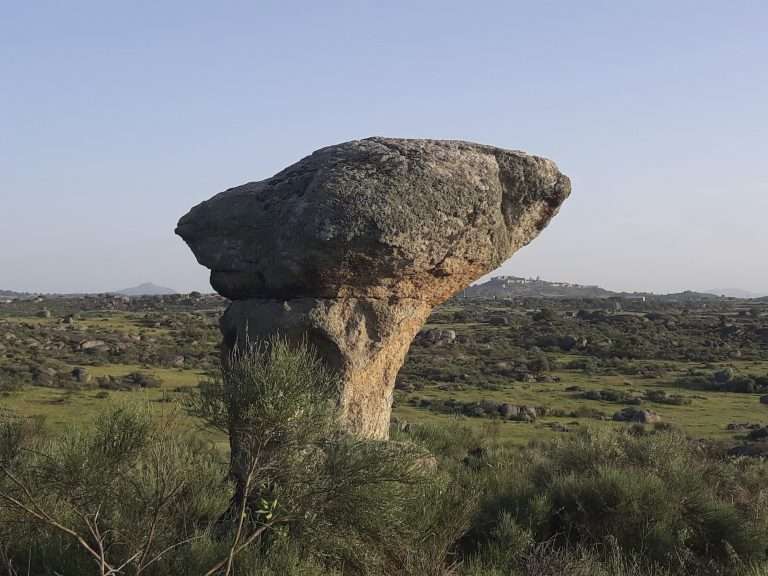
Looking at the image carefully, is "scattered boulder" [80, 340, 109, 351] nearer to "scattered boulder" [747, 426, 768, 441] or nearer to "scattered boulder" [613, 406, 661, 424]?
"scattered boulder" [613, 406, 661, 424]

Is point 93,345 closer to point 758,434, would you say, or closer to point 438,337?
point 438,337

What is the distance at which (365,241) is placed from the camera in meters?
7.28

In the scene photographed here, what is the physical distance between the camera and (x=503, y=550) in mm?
7805

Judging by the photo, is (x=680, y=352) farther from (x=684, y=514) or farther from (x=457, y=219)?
(x=457, y=219)

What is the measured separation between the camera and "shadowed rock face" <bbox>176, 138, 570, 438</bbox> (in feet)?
24.1

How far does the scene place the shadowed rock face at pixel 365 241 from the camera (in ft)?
24.1

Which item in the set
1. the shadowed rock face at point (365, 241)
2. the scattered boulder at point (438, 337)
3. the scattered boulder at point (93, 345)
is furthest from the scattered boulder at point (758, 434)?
the scattered boulder at point (93, 345)

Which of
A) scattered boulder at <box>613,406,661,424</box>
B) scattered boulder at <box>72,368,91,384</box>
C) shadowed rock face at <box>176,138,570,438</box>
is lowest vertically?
scattered boulder at <box>613,406,661,424</box>

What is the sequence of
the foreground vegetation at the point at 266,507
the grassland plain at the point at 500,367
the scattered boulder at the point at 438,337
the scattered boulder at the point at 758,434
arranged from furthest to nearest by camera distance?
the scattered boulder at the point at 438,337 → the grassland plain at the point at 500,367 → the scattered boulder at the point at 758,434 → the foreground vegetation at the point at 266,507

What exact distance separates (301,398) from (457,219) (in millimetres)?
2979

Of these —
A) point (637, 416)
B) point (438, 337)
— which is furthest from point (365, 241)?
point (438, 337)

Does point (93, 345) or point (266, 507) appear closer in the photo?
point (266, 507)

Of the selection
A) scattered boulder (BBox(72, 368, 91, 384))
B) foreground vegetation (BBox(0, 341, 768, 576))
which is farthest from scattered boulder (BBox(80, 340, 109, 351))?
foreground vegetation (BBox(0, 341, 768, 576))

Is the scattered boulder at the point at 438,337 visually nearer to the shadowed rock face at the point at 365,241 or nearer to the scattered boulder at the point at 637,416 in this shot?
the scattered boulder at the point at 637,416
